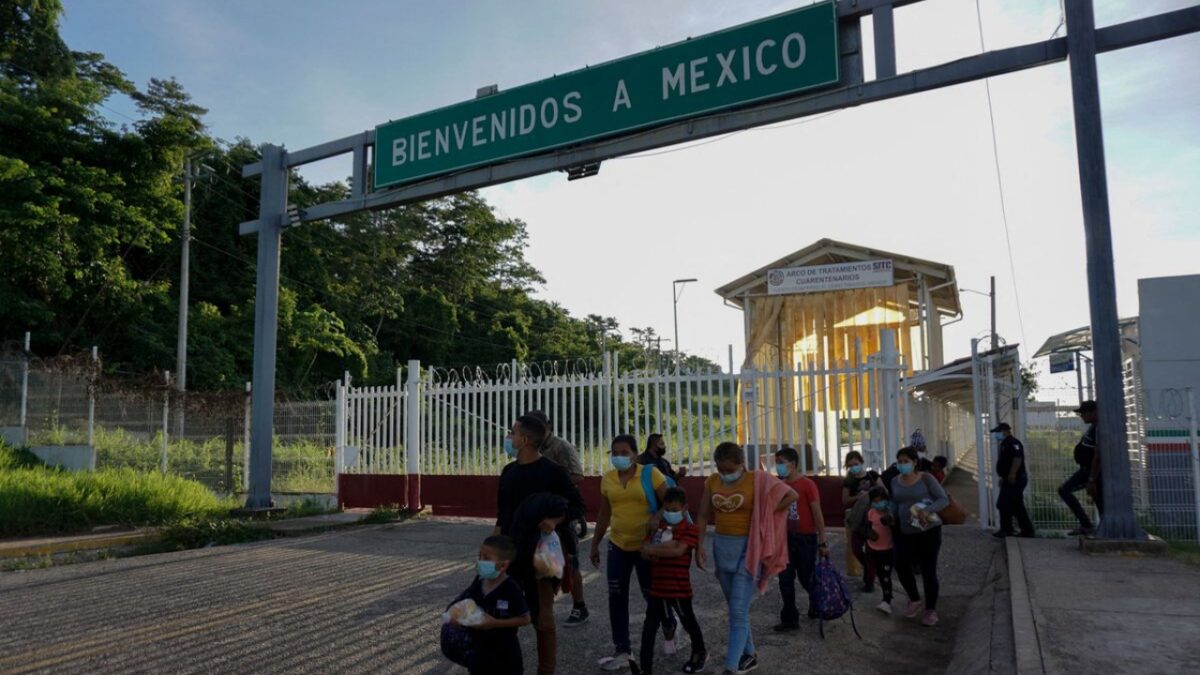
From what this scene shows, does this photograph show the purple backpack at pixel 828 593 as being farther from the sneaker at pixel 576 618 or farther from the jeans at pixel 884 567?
the sneaker at pixel 576 618

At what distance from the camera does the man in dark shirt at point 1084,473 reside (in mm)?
9594

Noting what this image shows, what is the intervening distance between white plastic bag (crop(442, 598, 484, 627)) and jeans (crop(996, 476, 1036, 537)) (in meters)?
7.79

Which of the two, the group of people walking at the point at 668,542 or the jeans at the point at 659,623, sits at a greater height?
the group of people walking at the point at 668,542

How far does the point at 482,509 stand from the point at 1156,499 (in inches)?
349

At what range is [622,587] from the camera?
5.52 meters

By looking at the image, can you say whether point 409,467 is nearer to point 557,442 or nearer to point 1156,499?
point 557,442

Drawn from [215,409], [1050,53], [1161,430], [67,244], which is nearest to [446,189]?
[1050,53]

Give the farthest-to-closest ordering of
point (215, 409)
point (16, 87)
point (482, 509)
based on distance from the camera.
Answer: point (16, 87) → point (215, 409) → point (482, 509)

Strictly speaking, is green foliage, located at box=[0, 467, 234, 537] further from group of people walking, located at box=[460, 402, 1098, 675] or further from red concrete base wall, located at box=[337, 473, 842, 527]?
group of people walking, located at box=[460, 402, 1098, 675]

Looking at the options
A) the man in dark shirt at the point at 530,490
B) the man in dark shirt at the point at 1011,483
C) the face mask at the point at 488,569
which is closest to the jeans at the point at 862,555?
the man in dark shirt at the point at 1011,483

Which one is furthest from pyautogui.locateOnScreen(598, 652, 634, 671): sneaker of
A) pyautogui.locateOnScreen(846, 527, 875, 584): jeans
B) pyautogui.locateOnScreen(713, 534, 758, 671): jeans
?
pyautogui.locateOnScreen(846, 527, 875, 584): jeans

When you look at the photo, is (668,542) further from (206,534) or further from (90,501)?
(90,501)

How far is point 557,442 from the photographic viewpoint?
8.20m

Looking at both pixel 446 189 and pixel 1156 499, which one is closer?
pixel 1156 499
